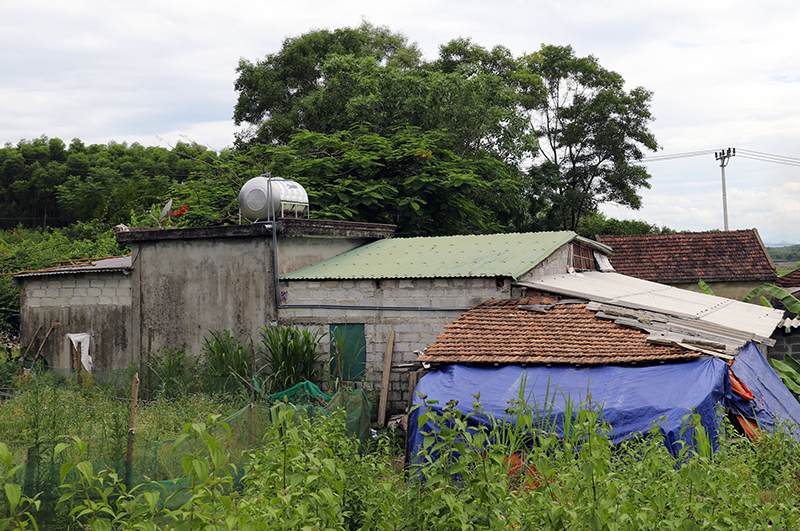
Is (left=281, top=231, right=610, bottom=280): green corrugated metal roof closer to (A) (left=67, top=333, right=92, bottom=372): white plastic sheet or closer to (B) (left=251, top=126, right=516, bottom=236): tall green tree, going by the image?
(B) (left=251, top=126, right=516, bottom=236): tall green tree

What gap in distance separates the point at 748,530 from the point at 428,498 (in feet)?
5.63

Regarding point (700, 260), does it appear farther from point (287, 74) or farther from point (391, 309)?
point (287, 74)

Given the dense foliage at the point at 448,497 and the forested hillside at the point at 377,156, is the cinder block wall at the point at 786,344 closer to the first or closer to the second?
the forested hillside at the point at 377,156

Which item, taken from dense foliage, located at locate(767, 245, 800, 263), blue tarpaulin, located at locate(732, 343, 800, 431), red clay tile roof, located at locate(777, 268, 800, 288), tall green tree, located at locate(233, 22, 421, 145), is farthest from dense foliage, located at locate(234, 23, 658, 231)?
dense foliage, located at locate(767, 245, 800, 263)

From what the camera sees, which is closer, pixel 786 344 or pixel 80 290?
pixel 80 290

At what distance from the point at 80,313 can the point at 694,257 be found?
21.4 meters

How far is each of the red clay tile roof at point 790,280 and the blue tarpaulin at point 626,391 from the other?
51.1ft

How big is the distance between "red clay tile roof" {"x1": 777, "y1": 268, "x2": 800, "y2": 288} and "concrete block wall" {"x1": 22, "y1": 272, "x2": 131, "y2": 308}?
70.4ft

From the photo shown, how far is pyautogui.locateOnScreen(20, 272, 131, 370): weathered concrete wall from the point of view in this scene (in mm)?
13594

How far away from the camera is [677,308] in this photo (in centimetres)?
1128

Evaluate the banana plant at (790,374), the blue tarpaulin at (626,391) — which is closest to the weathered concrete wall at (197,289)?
the blue tarpaulin at (626,391)

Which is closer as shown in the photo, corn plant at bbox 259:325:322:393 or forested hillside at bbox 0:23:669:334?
corn plant at bbox 259:325:322:393

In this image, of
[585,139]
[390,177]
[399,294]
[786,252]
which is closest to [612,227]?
[585,139]

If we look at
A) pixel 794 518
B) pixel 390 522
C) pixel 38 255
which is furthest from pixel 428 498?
pixel 38 255
